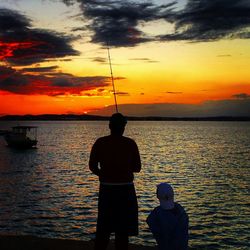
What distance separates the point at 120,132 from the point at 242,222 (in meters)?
17.5

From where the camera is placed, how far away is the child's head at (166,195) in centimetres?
458

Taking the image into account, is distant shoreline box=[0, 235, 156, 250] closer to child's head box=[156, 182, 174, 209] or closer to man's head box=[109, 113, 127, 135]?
man's head box=[109, 113, 127, 135]

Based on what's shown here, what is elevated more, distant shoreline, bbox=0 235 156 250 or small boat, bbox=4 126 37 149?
distant shoreline, bbox=0 235 156 250

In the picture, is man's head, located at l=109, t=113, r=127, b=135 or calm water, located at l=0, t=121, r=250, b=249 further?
calm water, located at l=0, t=121, r=250, b=249

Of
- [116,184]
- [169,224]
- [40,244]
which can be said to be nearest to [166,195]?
[169,224]

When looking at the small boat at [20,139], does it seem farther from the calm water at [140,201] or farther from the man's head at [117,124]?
the man's head at [117,124]

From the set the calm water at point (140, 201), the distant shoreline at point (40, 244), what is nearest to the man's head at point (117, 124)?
the distant shoreline at point (40, 244)

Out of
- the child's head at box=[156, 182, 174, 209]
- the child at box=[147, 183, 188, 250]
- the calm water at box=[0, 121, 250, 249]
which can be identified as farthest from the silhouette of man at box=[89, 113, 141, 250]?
the calm water at box=[0, 121, 250, 249]

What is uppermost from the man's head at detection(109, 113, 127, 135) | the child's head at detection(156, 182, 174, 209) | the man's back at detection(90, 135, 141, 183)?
the man's head at detection(109, 113, 127, 135)

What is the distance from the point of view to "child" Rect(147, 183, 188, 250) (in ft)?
15.3

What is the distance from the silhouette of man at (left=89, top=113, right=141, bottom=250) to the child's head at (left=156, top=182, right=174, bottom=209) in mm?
968

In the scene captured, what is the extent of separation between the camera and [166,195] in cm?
459

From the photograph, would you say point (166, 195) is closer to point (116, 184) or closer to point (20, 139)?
point (116, 184)

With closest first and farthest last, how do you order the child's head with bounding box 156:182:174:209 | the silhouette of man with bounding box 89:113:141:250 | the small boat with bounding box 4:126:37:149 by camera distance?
the child's head with bounding box 156:182:174:209 < the silhouette of man with bounding box 89:113:141:250 < the small boat with bounding box 4:126:37:149
